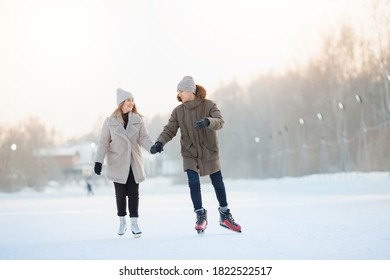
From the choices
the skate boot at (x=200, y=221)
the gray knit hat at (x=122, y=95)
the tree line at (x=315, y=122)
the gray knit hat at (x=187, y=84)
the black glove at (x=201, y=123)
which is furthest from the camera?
the tree line at (x=315, y=122)

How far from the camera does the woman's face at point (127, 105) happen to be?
5.35 metres

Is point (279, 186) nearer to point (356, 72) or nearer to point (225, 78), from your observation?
point (356, 72)

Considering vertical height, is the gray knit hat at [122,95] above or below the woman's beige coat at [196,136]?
above

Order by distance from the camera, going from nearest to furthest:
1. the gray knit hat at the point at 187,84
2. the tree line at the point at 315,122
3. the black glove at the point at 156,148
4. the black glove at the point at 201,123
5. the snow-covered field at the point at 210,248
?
the snow-covered field at the point at 210,248
the black glove at the point at 201,123
the black glove at the point at 156,148
the gray knit hat at the point at 187,84
the tree line at the point at 315,122

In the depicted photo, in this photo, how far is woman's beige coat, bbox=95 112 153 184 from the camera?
17.3 ft

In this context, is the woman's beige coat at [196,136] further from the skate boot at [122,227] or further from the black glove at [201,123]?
the skate boot at [122,227]

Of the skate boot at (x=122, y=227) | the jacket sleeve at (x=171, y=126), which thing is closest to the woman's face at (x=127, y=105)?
the jacket sleeve at (x=171, y=126)

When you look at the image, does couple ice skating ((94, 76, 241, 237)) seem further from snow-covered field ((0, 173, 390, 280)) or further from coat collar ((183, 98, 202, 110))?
snow-covered field ((0, 173, 390, 280))

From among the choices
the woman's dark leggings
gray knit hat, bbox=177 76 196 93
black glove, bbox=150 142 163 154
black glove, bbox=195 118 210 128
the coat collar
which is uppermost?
gray knit hat, bbox=177 76 196 93

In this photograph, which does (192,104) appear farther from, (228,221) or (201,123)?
(228,221)

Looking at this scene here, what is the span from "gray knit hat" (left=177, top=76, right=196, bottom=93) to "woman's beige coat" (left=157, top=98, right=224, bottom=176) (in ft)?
0.37

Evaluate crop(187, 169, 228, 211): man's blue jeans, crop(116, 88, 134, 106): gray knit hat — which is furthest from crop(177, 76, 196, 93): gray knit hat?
crop(187, 169, 228, 211): man's blue jeans

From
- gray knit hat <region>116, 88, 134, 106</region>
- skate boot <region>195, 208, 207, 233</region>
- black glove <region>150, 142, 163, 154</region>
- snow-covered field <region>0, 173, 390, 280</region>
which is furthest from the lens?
gray knit hat <region>116, 88, 134, 106</region>

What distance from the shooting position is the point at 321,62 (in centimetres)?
3116
